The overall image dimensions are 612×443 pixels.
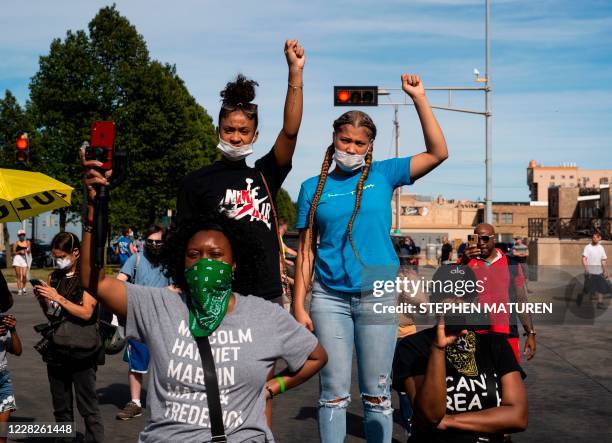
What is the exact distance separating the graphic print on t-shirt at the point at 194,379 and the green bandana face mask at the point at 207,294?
45 mm

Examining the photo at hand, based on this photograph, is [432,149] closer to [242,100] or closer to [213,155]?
[242,100]

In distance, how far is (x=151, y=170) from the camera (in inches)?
1747

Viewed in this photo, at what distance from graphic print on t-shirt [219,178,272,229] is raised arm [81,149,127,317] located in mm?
1198

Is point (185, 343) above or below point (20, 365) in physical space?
above

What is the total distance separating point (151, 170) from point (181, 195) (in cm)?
4055

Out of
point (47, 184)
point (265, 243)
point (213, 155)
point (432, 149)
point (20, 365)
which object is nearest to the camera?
point (265, 243)

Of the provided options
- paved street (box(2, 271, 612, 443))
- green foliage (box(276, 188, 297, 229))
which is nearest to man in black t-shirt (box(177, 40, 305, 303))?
paved street (box(2, 271, 612, 443))

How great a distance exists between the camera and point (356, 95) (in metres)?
21.8

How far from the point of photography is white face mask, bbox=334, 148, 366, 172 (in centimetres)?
479

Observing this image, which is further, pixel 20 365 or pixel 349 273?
pixel 20 365

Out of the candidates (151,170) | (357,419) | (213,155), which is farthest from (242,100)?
(213,155)

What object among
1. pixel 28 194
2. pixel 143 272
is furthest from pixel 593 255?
pixel 28 194

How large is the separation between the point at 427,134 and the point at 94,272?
7.29ft

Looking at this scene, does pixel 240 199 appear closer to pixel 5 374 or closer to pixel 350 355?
pixel 350 355
